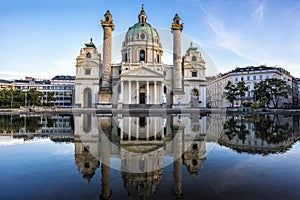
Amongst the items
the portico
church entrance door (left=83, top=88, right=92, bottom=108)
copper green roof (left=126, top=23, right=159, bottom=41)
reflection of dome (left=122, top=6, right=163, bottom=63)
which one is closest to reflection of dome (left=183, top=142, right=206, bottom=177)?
the portico

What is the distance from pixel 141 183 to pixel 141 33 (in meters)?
65.2

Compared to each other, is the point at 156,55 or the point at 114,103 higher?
the point at 156,55

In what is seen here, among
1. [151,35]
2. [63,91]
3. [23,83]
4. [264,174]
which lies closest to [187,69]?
[151,35]

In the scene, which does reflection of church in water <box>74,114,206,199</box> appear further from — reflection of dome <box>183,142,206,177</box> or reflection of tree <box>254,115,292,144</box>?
reflection of tree <box>254,115,292,144</box>

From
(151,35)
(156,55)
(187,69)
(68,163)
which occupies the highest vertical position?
(151,35)

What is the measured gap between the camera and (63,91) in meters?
116

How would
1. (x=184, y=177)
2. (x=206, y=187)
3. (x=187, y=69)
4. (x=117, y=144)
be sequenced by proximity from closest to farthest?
(x=206, y=187) → (x=184, y=177) → (x=117, y=144) → (x=187, y=69)

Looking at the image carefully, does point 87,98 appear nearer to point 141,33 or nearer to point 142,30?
point 141,33

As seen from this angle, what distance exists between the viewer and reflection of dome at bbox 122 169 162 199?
5328mm

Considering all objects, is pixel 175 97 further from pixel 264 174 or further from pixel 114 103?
pixel 264 174

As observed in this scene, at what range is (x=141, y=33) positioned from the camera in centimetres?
6669

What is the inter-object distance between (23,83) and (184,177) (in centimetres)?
14034

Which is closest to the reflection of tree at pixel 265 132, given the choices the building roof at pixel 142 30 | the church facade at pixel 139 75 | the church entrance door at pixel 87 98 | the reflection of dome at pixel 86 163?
the reflection of dome at pixel 86 163

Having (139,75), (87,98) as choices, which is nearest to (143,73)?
(139,75)
